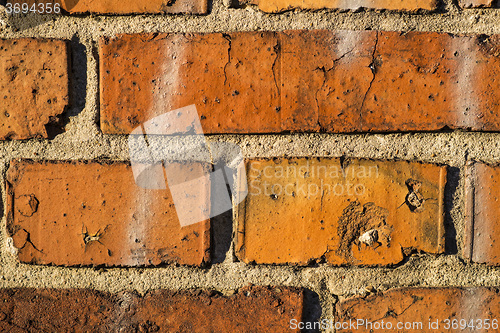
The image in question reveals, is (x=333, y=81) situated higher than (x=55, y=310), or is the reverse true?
(x=333, y=81)

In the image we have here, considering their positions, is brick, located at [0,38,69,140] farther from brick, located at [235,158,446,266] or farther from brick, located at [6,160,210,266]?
brick, located at [235,158,446,266]

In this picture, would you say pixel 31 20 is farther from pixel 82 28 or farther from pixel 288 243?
pixel 288 243

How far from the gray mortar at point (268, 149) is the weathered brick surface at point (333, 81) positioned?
0.06ft

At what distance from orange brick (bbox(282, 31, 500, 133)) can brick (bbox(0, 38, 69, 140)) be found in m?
0.35

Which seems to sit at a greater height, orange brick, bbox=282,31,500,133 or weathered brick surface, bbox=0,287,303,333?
orange brick, bbox=282,31,500,133

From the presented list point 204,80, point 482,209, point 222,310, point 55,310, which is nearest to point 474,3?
point 482,209

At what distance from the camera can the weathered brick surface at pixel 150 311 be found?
21.5 inches

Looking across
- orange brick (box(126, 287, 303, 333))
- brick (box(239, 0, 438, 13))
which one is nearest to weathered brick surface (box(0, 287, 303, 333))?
orange brick (box(126, 287, 303, 333))

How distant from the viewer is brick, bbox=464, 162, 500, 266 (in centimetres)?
53

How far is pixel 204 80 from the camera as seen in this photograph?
53cm

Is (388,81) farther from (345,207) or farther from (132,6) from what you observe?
(132,6)

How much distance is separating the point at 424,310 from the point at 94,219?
0.54 m

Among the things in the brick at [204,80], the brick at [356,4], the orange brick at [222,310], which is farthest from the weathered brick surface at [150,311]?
the brick at [356,4]

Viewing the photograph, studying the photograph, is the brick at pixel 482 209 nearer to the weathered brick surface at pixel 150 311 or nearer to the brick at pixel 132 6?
the weathered brick surface at pixel 150 311
